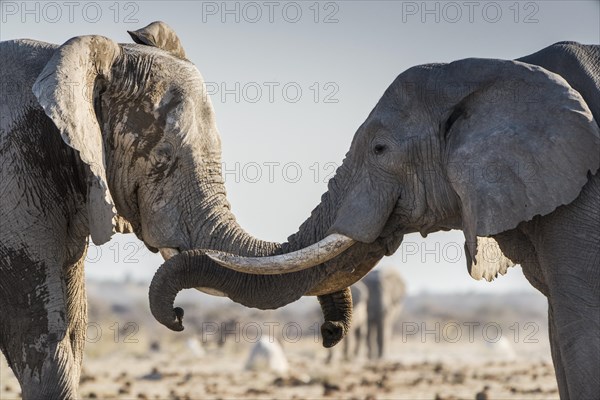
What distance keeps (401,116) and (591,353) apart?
1.80 meters

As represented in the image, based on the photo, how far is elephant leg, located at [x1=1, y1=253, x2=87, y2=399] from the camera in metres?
8.07

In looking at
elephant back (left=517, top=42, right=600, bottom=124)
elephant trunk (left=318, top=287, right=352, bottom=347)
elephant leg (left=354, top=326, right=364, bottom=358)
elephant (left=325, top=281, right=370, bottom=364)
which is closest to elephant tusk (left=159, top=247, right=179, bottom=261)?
elephant trunk (left=318, top=287, right=352, bottom=347)

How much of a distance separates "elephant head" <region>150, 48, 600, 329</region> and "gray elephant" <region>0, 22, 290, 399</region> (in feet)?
1.14

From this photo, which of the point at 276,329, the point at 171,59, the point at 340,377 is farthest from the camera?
the point at 276,329

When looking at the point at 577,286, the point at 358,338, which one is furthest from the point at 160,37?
the point at 358,338

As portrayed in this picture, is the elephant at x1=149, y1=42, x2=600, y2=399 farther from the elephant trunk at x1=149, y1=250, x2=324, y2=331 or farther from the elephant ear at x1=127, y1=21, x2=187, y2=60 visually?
the elephant ear at x1=127, y1=21, x2=187, y2=60

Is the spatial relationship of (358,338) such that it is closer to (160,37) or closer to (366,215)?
A: (160,37)

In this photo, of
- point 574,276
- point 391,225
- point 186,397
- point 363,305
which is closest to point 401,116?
point 391,225

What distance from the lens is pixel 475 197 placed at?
790 cm

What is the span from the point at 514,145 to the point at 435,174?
1.91 ft

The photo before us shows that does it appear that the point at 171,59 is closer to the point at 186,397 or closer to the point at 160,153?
the point at 160,153

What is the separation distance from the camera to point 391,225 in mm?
8422

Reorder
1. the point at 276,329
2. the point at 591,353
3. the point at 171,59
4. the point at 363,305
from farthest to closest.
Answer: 1. the point at 276,329
2. the point at 363,305
3. the point at 171,59
4. the point at 591,353

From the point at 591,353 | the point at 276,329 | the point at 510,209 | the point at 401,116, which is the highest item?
the point at 276,329
